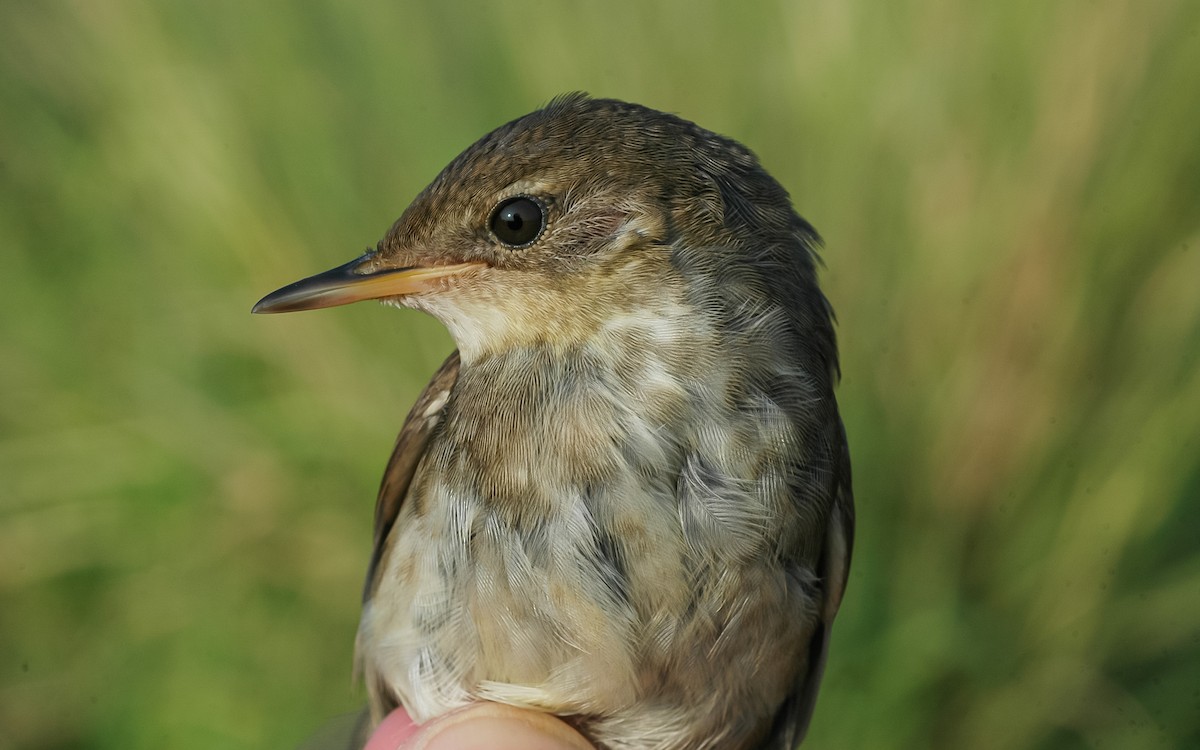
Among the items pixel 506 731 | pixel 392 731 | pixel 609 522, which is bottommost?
pixel 392 731

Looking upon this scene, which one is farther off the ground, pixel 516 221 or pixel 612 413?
pixel 516 221

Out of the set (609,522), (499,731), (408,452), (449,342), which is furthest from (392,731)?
(449,342)

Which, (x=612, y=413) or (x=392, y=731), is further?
(x=392, y=731)

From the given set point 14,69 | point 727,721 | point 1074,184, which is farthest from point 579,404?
point 14,69

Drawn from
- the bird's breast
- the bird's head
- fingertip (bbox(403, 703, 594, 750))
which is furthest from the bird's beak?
fingertip (bbox(403, 703, 594, 750))

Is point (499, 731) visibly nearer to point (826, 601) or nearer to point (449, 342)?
point (826, 601)
